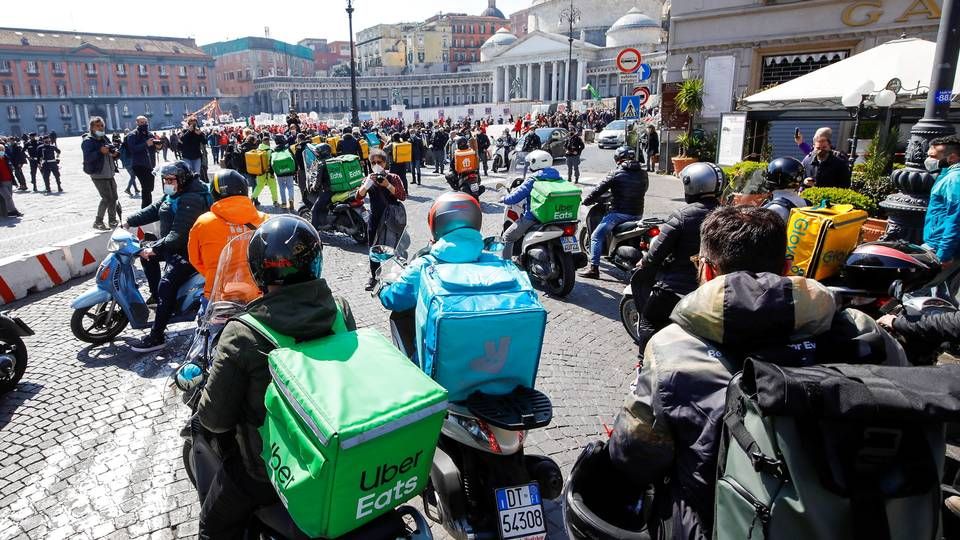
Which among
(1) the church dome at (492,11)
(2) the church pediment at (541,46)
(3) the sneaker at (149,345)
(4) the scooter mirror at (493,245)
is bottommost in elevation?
(3) the sneaker at (149,345)

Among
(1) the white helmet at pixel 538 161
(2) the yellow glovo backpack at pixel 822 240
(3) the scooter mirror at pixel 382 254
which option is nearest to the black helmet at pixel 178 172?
(3) the scooter mirror at pixel 382 254

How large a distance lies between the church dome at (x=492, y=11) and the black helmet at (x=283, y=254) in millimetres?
133235

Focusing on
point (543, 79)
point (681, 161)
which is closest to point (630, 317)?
point (681, 161)

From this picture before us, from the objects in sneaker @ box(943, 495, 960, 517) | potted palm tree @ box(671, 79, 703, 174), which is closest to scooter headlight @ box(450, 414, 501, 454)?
sneaker @ box(943, 495, 960, 517)

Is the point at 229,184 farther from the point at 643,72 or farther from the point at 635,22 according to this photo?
the point at 635,22

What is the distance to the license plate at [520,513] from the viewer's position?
259cm

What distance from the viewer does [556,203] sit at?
695 cm

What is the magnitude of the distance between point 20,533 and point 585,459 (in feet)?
10.4

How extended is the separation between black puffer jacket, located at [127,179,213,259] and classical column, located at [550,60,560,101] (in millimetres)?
81780

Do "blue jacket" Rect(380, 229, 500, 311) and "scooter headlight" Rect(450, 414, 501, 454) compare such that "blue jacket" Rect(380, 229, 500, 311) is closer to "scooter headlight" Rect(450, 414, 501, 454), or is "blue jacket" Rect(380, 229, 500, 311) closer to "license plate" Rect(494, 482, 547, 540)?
"scooter headlight" Rect(450, 414, 501, 454)

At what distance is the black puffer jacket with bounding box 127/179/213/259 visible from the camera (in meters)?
5.27

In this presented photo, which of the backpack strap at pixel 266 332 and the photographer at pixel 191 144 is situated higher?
the photographer at pixel 191 144

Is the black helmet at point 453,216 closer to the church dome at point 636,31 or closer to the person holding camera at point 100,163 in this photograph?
the person holding camera at point 100,163

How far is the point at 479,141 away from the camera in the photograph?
63.8 ft
